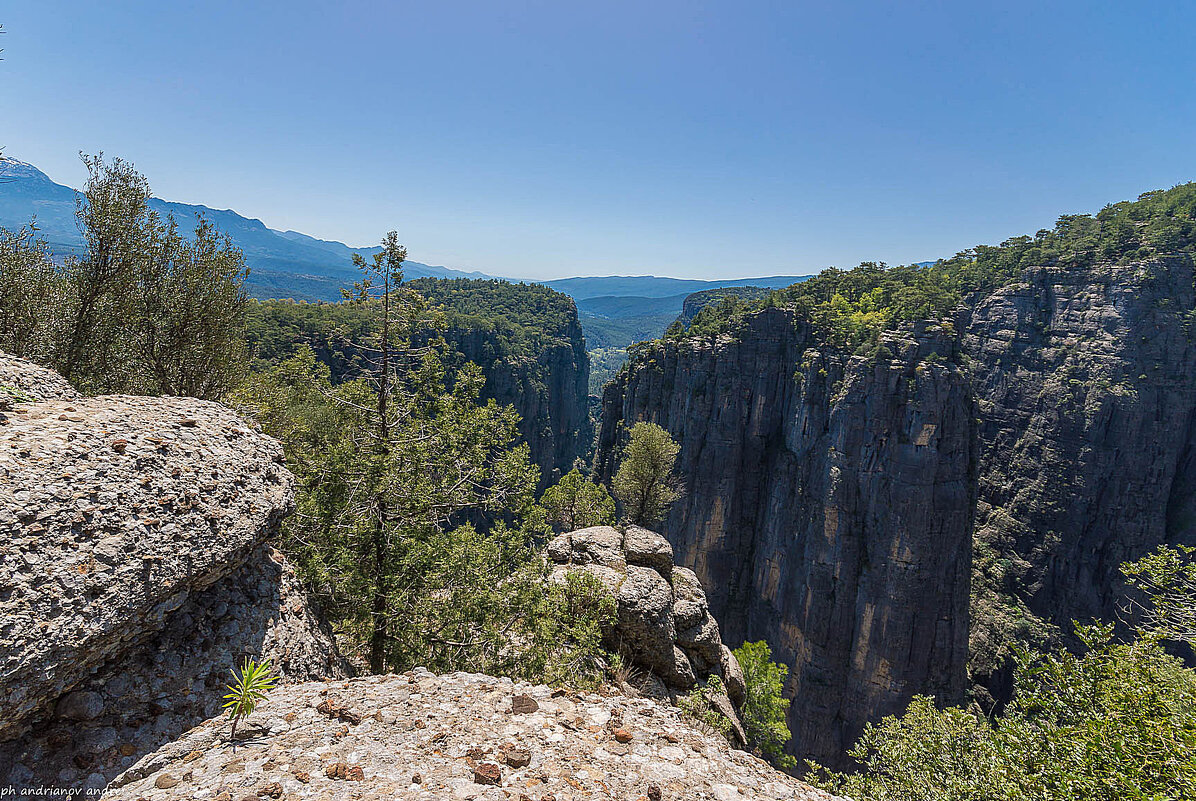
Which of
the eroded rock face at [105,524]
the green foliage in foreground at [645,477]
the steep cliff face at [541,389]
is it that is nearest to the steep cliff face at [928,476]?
the green foliage in foreground at [645,477]

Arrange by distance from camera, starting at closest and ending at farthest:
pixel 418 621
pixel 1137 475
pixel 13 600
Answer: pixel 13 600, pixel 418 621, pixel 1137 475

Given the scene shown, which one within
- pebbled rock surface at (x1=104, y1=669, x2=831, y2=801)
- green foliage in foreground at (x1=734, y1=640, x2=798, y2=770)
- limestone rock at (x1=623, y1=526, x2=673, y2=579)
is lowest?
green foliage in foreground at (x1=734, y1=640, x2=798, y2=770)

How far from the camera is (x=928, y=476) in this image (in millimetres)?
35375

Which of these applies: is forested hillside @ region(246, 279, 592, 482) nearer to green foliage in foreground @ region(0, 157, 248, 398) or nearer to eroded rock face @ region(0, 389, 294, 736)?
green foliage in foreground @ region(0, 157, 248, 398)

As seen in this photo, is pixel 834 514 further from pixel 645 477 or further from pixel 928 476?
pixel 645 477

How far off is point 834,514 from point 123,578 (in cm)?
4344

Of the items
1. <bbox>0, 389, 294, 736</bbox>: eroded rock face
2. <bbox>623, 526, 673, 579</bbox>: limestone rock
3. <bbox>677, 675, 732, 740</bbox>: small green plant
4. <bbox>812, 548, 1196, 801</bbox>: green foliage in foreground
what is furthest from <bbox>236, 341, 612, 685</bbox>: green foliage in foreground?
<bbox>812, 548, 1196, 801</bbox>: green foliage in foreground

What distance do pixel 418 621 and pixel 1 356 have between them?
7300 mm

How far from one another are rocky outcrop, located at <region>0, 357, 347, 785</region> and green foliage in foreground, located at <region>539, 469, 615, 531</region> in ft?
49.8

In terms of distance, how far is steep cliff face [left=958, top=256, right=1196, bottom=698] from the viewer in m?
42.7

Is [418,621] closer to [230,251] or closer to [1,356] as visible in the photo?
[1,356]

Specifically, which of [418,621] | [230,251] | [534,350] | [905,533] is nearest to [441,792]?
[418,621]

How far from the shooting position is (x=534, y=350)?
100875 millimetres

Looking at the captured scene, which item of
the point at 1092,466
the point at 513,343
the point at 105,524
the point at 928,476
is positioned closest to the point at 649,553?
the point at 105,524
